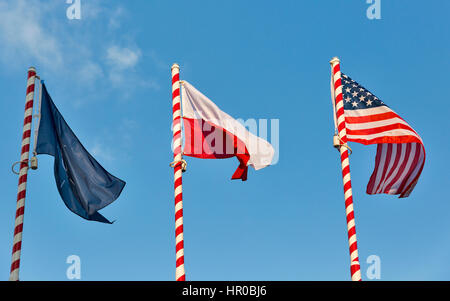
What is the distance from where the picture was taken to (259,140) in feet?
70.4

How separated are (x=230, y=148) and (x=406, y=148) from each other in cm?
617

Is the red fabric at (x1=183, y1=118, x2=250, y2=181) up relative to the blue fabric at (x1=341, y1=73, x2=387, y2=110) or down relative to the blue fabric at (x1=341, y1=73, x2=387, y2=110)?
down

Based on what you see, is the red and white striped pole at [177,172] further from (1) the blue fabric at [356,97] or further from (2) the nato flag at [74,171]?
(1) the blue fabric at [356,97]

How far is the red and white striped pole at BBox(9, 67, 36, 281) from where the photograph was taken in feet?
62.1

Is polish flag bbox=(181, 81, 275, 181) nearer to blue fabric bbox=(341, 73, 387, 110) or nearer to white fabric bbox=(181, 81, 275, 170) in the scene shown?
white fabric bbox=(181, 81, 275, 170)

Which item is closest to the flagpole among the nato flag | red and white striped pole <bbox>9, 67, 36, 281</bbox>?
the nato flag

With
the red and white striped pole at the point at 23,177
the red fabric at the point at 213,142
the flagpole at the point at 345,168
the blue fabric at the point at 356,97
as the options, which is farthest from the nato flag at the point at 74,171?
the blue fabric at the point at 356,97

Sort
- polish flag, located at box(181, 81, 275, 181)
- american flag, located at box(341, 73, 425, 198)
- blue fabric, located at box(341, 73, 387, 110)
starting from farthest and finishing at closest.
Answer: blue fabric, located at box(341, 73, 387, 110) < american flag, located at box(341, 73, 425, 198) < polish flag, located at box(181, 81, 275, 181)

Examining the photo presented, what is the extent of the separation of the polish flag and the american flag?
318 cm

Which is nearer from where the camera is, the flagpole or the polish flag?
the flagpole

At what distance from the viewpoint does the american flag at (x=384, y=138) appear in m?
21.5

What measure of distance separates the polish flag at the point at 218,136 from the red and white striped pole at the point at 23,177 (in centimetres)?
508
